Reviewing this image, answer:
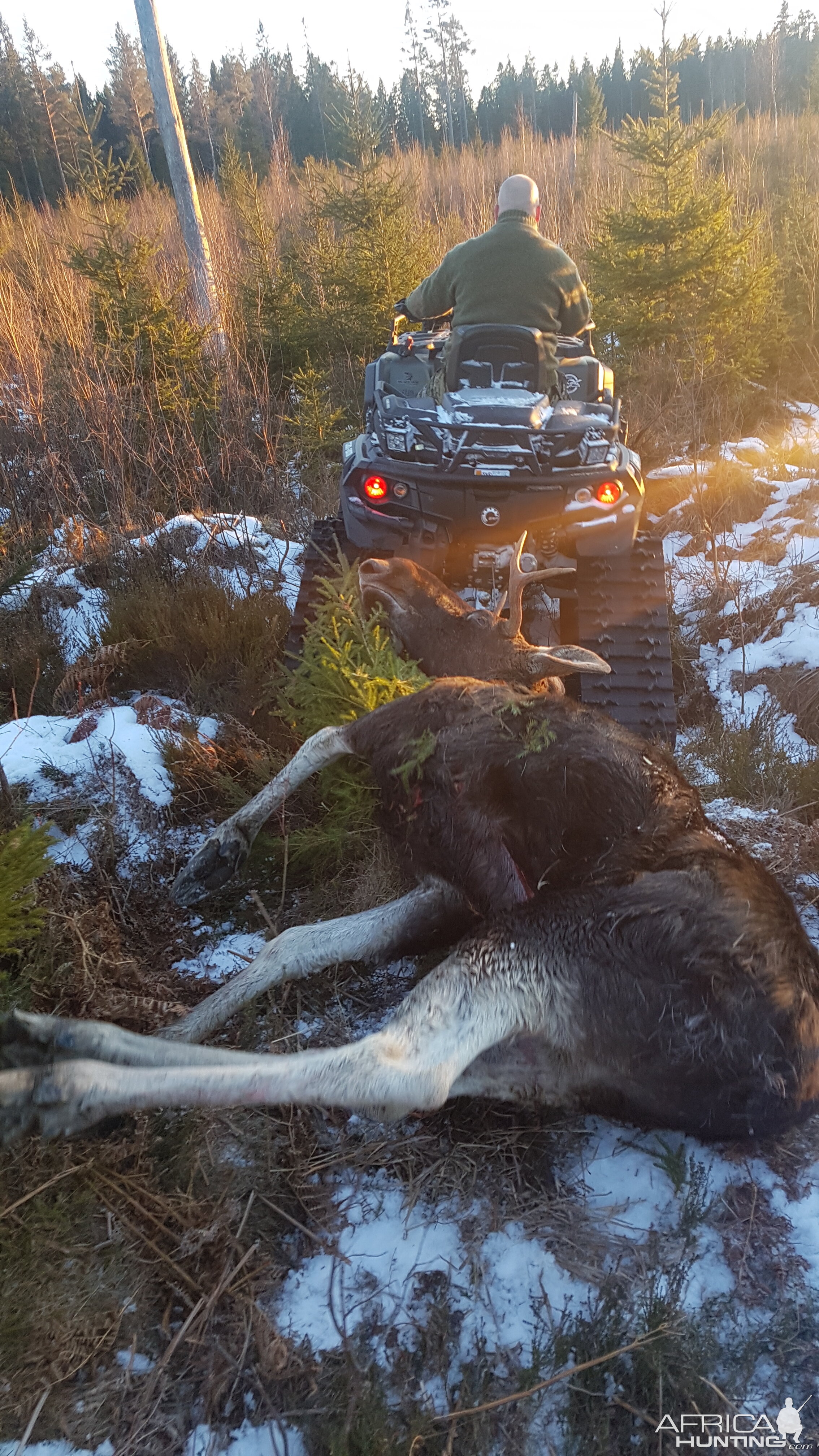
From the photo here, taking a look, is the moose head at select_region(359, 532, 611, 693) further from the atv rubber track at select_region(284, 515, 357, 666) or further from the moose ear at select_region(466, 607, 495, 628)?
the atv rubber track at select_region(284, 515, 357, 666)

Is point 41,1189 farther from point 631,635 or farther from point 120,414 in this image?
point 120,414

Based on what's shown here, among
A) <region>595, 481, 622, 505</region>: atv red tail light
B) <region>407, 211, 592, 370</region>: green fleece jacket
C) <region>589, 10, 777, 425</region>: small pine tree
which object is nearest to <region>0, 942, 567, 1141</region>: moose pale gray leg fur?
<region>595, 481, 622, 505</region>: atv red tail light

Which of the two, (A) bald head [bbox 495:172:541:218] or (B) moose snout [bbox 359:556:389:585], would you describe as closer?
(B) moose snout [bbox 359:556:389:585]

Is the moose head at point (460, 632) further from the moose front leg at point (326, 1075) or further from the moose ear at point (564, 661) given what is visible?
the moose front leg at point (326, 1075)

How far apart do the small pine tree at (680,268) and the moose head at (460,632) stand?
6.09 metres

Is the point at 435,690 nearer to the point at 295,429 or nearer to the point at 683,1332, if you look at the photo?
the point at 683,1332

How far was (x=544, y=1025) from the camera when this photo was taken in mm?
2248

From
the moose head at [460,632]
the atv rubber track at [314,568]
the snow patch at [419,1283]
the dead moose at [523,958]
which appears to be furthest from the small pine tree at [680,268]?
the snow patch at [419,1283]

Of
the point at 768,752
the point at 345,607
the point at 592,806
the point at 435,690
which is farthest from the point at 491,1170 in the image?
the point at 768,752

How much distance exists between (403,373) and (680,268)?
4748 mm

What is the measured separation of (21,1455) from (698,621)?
5.56 meters

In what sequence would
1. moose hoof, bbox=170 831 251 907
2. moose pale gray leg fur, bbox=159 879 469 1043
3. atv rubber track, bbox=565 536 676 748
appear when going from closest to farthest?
moose pale gray leg fur, bbox=159 879 469 1043 → moose hoof, bbox=170 831 251 907 → atv rubber track, bbox=565 536 676 748

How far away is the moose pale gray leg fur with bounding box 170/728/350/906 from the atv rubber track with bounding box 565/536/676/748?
1732 millimetres

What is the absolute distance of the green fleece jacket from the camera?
5.30 m
